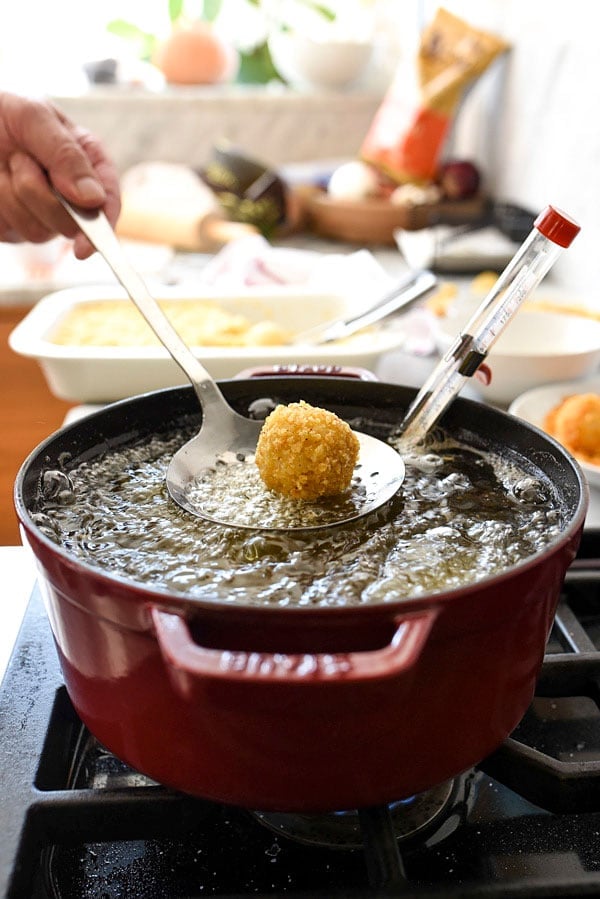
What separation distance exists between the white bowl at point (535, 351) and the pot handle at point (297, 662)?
63 centimetres

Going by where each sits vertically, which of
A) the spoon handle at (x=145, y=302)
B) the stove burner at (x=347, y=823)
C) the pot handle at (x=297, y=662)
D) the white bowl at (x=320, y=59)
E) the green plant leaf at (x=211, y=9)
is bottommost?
the green plant leaf at (x=211, y=9)

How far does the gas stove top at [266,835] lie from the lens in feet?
1.51

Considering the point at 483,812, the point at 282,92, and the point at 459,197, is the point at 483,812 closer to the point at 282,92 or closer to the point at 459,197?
the point at 459,197

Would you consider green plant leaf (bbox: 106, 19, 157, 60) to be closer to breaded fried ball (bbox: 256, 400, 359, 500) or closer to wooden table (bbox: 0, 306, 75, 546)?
wooden table (bbox: 0, 306, 75, 546)

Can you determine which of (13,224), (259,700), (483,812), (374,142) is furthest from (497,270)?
(259,700)

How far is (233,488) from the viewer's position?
63 centimetres

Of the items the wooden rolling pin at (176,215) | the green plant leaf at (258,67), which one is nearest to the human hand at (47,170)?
the wooden rolling pin at (176,215)

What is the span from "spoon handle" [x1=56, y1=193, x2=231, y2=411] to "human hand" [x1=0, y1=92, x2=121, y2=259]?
2cm

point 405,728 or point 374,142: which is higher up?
point 405,728

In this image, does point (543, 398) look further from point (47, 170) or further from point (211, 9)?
point (211, 9)

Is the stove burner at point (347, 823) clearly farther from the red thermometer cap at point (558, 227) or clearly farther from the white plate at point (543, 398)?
the white plate at point (543, 398)

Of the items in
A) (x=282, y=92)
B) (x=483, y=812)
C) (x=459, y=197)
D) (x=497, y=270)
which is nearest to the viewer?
(x=483, y=812)

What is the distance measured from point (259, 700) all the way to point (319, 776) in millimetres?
67

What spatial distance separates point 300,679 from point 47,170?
28.3 inches
